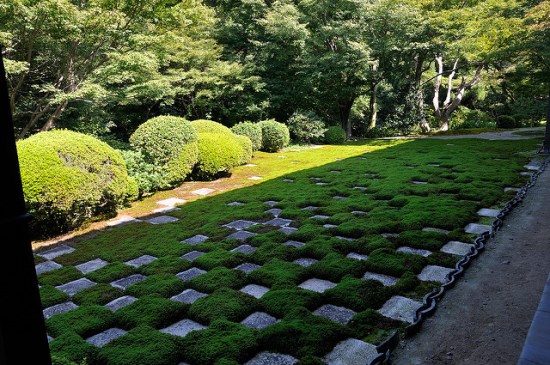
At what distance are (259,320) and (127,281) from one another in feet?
4.63

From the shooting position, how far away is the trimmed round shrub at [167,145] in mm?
6562

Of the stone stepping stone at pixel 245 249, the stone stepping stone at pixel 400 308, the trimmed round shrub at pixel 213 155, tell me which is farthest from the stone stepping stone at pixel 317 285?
the trimmed round shrub at pixel 213 155

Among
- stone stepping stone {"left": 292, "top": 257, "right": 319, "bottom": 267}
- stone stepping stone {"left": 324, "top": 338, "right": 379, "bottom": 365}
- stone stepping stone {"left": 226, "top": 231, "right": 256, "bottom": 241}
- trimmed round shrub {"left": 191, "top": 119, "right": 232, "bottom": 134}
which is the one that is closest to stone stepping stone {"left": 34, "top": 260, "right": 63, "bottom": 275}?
stone stepping stone {"left": 226, "top": 231, "right": 256, "bottom": 241}

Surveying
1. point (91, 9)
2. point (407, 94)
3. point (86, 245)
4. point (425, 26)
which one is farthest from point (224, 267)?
point (407, 94)

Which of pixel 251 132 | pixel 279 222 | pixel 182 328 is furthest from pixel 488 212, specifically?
pixel 251 132

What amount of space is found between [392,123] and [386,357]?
14105 mm

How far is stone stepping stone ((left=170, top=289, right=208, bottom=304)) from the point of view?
2.71 metres

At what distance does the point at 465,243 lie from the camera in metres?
3.37

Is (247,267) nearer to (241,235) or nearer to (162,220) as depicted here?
(241,235)

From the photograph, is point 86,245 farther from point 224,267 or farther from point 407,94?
point 407,94

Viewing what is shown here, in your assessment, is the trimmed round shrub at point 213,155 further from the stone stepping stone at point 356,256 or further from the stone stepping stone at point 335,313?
the stone stepping stone at point 335,313

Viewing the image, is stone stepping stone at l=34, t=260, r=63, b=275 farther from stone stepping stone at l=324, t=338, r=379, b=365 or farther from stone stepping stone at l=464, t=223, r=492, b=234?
stone stepping stone at l=464, t=223, r=492, b=234

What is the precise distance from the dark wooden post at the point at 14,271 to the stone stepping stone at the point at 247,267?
2.43 meters

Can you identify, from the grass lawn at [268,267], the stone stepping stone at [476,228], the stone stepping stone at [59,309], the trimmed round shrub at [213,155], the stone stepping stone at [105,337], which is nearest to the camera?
the grass lawn at [268,267]
